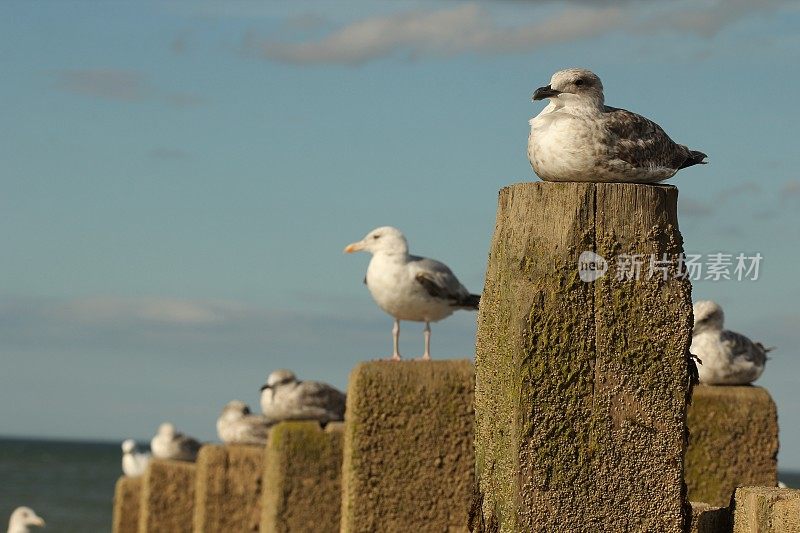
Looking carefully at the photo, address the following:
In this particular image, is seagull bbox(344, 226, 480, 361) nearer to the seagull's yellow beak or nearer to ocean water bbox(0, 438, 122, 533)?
the seagull's yellow beak

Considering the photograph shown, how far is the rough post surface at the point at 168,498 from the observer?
57.3 ft

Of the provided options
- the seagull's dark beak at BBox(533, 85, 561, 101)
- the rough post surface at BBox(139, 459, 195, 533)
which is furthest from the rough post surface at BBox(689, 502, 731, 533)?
the rough post surface at BBox(139, 459, 195, 533)

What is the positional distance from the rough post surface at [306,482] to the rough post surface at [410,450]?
164 centimetres

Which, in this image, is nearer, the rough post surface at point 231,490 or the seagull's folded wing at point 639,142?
the seagull's folded wing at point 639,142

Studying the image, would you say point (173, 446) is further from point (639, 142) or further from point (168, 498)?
point (639, 142)

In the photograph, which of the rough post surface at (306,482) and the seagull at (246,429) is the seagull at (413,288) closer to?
the rough post surface at (306,482)

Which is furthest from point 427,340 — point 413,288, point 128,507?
point 128,507

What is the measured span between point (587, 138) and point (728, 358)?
460cm

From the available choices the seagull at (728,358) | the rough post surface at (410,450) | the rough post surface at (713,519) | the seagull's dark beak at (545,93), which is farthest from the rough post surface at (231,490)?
the seagull's dark beak at (545,93)

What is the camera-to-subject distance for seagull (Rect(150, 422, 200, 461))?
62.9 ft

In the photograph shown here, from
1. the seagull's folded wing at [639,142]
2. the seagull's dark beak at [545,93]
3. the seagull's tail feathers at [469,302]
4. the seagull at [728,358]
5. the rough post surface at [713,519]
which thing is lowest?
the rough post surface at [713,519]

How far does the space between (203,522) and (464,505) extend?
5065mm

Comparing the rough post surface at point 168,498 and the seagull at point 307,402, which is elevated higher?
the seagull at point 307,402

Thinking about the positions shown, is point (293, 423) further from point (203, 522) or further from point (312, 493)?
point (203, 522)
